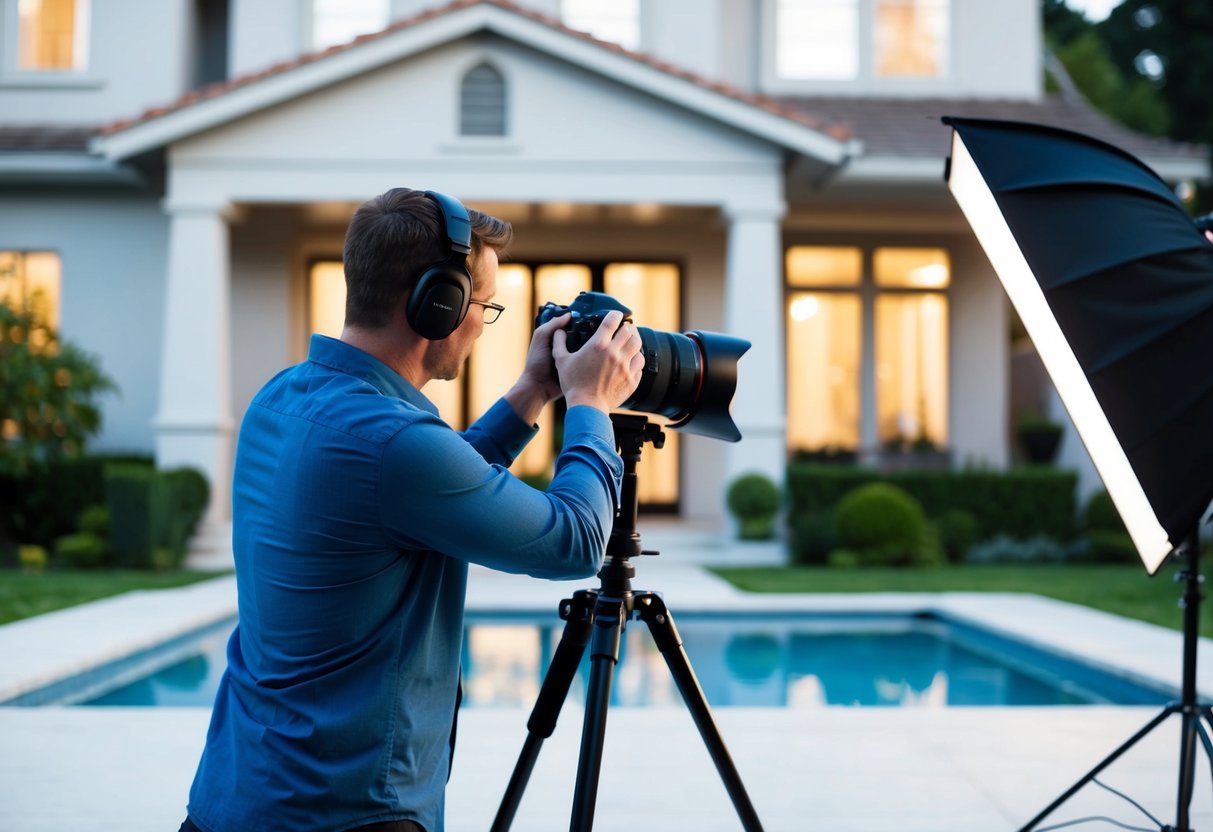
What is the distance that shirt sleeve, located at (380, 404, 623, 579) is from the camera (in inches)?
56.9

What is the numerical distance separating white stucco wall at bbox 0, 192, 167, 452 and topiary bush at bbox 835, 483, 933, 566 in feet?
24.6

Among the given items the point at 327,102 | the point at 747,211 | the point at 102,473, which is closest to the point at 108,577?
the point at 102,473

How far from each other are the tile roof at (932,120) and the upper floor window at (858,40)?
1.35 ft

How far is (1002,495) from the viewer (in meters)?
11.8

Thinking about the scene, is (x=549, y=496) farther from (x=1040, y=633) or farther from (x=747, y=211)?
(x=747, y=211)

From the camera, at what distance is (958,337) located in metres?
13.3

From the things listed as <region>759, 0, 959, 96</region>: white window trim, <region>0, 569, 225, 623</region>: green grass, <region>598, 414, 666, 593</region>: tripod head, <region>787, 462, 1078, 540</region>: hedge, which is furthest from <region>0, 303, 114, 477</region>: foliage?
<region>598, 414, 666, 593</region>: tripod head

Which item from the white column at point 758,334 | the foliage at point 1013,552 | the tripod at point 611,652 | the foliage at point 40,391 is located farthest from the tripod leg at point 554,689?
the foliage at point 1013,552

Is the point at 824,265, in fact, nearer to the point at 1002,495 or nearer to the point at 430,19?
the point at 1002,495

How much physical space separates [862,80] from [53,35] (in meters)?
9.29

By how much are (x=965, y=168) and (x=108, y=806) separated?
9.49ft

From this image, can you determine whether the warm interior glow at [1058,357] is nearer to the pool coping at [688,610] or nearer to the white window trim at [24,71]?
the pool coping at [688,610]

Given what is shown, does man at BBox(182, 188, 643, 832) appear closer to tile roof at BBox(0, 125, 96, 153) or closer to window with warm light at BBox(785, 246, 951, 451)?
tile roof at BBox(0, 125, 96, 153)

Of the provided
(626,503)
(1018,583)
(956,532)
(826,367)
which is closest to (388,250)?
(626,503)
